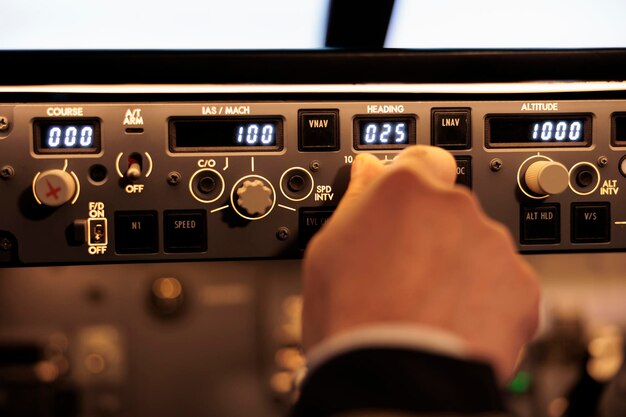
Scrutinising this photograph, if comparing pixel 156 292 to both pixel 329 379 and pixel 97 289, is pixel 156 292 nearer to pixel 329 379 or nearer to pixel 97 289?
pixel 97 289

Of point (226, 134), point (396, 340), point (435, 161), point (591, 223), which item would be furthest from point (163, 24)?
point (591, 223)

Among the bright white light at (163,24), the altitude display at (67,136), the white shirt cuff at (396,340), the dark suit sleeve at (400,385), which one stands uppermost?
the bright white light at (163,24)

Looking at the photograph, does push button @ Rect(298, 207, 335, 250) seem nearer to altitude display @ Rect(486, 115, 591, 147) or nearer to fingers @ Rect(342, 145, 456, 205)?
fingers @ Rect(342, 145, 456, 205)

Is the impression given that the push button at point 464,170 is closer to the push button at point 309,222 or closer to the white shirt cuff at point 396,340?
the push button at point 309,222

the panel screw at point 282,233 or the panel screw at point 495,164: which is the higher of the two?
the panel screw at point 495,164

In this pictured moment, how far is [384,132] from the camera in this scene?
77 cm

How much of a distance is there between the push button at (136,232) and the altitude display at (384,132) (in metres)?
0.27

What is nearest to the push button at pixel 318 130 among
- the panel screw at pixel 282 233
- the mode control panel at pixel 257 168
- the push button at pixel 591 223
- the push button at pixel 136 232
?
the mode control panel at pixel 257 168

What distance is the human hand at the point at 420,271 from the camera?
1.69 ft

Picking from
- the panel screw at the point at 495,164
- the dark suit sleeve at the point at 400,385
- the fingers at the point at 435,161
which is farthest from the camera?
the panel screw at the point at 495,164

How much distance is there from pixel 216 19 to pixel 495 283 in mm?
428

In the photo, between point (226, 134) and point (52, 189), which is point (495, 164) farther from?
point (52, 189)

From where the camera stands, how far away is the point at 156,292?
121 centimetres

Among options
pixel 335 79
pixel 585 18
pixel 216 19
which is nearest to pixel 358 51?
pixel 335 79
